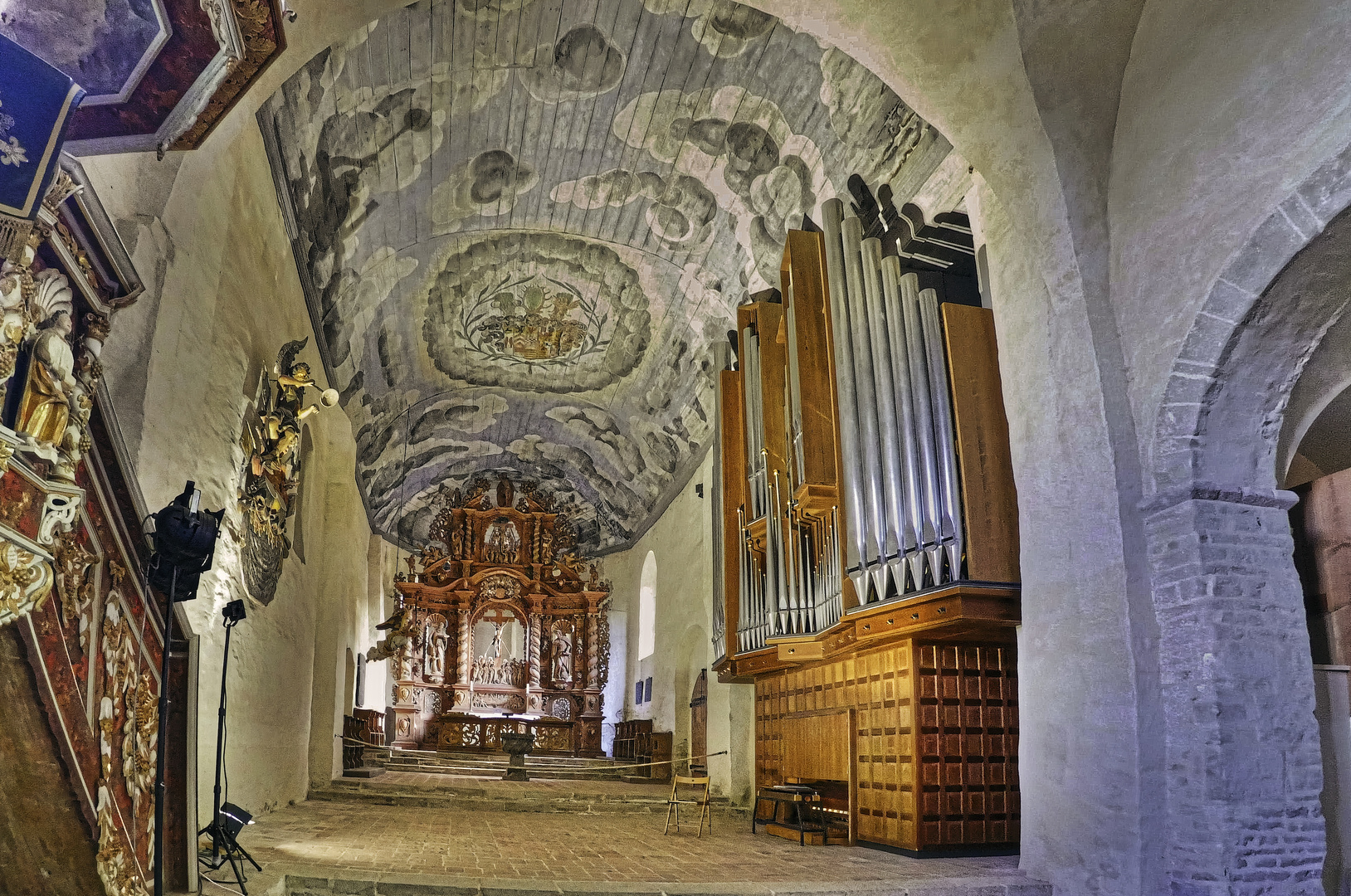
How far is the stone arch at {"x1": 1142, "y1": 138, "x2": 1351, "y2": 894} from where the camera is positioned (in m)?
4.23

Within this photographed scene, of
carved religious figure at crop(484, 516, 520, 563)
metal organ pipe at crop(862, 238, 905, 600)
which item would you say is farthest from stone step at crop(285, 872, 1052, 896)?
carved religious figure at crop(484, 516, 520, 563)

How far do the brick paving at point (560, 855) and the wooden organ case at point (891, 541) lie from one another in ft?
2.19

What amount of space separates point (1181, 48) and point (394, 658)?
57.4 ft

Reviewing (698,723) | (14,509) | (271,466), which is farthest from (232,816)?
(698,723)

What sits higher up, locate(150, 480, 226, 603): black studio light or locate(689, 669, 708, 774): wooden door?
locate(150, 480, 226, 603): black studio light

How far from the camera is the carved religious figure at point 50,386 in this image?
2.92 m

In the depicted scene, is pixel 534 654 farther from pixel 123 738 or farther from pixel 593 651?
pixel 123 738

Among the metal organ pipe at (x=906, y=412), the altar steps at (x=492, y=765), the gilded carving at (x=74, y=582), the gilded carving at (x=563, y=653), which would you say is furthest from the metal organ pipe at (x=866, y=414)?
the gilded carving at (x=563, y=653)

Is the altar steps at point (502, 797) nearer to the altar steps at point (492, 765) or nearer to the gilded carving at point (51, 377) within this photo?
the altar steps at point (492, 765)

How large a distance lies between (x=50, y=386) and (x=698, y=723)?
1212 cm

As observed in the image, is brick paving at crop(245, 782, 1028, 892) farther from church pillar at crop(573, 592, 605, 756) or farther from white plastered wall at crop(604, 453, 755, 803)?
church pillar at crop(573, 592, 605, 756)

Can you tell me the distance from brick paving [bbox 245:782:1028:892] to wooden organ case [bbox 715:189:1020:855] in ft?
2.19

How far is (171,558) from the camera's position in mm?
3779

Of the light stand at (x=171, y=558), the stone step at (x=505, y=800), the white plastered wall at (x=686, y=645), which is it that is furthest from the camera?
the white plastered wall at (x=686, y=645)
